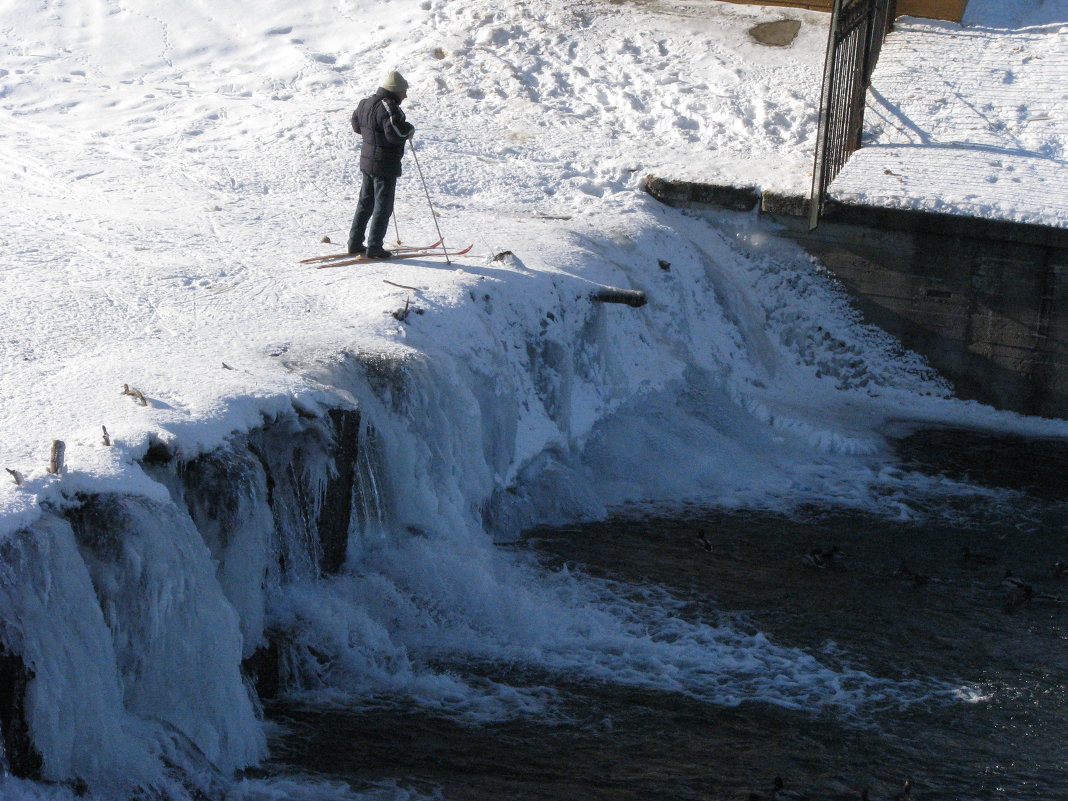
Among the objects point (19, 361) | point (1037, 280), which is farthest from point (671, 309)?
point (19, 361)

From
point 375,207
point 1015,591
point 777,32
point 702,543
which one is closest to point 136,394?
point 375,207

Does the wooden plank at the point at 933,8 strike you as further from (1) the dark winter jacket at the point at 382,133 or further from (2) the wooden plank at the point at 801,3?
(1) the dark winter jacket at the point at 382,133

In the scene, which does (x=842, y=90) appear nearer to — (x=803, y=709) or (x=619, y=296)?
(x=619, y=296)

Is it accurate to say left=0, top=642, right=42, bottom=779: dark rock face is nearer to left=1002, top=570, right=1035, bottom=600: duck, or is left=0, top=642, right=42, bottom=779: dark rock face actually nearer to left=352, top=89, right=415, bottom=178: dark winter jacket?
left=352, top=89, right=415, bottom=178: dark winter jacket

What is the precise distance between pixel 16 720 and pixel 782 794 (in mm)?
3138

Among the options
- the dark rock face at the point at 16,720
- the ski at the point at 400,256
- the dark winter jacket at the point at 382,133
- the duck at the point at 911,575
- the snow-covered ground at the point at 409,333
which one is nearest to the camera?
the dark rock face at the point at 16,720

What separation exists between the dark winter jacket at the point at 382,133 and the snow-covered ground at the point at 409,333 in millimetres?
725

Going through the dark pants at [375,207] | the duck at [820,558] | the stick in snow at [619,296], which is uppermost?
the dark pants at [375,207]

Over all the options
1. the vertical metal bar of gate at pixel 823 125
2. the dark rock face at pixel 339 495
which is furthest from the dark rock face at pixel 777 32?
the dark rock face at pixel 339 495

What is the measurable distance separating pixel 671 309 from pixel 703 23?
17.6 ft

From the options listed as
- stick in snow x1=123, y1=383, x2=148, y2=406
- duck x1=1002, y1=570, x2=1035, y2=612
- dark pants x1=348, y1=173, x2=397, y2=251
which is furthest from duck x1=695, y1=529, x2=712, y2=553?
stick in snow x1=123, y1=383, x2=148, y2=406

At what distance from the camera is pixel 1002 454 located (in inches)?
430

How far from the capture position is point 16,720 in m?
4.50

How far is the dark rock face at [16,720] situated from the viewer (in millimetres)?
4484
